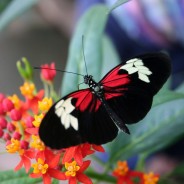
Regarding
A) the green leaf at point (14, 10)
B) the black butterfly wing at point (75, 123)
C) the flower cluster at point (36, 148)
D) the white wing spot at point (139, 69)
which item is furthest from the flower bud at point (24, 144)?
the green leaf at point (14, 10)

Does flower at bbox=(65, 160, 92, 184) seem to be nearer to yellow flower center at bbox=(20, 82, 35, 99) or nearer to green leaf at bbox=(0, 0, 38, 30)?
yellow flower center at bbox=(20, 82, 35, 99)

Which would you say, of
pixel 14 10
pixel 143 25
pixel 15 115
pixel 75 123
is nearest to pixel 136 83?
pixel 75 123

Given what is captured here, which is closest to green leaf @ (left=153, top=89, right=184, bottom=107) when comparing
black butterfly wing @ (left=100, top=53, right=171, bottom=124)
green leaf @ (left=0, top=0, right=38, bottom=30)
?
black butterfly wing @ (left=100, top=53, right=171, bottom=124)

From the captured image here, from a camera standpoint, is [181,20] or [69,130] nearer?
[69,130]

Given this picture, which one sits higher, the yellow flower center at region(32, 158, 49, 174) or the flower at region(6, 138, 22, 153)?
the flower at region(6, 138, 22, 153)

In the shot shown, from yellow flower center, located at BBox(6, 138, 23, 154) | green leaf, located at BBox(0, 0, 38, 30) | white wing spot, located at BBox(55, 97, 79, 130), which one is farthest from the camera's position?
green leaf, located at BBox(0, 0, 38, 30)

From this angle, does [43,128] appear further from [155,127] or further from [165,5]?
[165,5]

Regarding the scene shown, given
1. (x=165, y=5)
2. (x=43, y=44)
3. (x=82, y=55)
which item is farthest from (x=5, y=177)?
(x=43, y=44)
